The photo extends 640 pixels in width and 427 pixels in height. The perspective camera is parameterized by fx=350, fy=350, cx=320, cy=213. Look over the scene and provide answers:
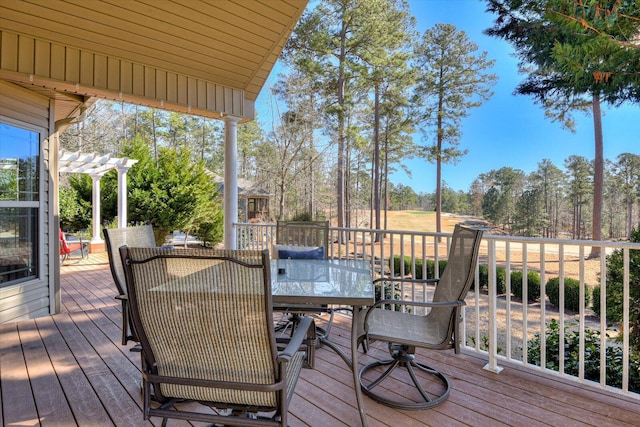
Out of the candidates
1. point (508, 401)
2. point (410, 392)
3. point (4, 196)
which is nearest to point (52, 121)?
point (4, 196)

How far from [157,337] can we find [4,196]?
3.53m

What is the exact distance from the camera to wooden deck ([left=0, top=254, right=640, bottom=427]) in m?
1.95

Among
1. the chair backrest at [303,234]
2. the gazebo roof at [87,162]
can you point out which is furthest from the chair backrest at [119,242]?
the gazebo roof at [87,162]

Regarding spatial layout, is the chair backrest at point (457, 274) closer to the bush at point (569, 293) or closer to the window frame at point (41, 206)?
the window frame at point (41, 206)

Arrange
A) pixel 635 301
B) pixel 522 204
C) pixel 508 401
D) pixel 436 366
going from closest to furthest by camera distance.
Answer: pixel 508 401 → pixel 436 366 → pixel 635 301 → pixel 522 204

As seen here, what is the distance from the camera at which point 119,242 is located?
2.26 m

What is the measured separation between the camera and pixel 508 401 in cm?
215

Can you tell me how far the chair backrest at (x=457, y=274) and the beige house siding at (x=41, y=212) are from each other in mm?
4114

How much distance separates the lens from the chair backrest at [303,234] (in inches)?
137

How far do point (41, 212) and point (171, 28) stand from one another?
8.12ft

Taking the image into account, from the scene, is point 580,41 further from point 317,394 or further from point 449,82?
point 449,82

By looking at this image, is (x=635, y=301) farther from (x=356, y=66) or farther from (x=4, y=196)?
(x=356, y=66)

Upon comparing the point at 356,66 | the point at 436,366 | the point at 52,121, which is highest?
the point at 356,66

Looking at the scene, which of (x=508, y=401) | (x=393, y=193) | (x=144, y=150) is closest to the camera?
(x=508, y=401)
